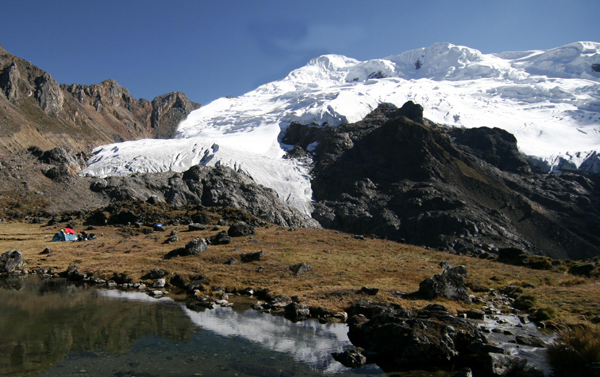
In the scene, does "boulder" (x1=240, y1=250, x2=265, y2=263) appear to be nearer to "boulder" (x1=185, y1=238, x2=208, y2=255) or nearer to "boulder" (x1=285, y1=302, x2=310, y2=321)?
"boulder" (x1=185, y1=238, x2=208, y2=255)

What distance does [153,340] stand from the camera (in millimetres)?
16906

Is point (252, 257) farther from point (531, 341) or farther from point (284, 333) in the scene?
point (531, 341)

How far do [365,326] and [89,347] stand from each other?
1279cm

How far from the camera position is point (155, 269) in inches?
1195

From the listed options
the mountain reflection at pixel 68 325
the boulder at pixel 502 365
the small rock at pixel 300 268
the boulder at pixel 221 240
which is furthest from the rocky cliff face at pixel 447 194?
the mountain reflection at pixel 68 325

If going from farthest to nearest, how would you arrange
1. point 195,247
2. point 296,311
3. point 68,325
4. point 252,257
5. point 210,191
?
point 210,191, point 195,247, point 252,257, point 296,311, point 68,325

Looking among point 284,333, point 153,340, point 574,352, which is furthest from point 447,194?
point 153,340

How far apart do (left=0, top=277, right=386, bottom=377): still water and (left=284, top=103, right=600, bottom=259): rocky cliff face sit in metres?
107

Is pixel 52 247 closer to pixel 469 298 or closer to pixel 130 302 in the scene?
pixel 130 302

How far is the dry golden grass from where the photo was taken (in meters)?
25.4

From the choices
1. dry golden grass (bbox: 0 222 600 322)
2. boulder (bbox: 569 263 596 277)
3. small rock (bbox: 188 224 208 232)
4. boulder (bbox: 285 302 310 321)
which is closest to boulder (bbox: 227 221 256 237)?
dry golden grass (bbox: 0 222 600 322)

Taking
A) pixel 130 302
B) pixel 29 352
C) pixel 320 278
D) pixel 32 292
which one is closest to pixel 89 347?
pixel 29 352

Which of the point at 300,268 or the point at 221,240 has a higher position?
the point at 221,240

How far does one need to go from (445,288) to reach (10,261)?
39.6 meters
